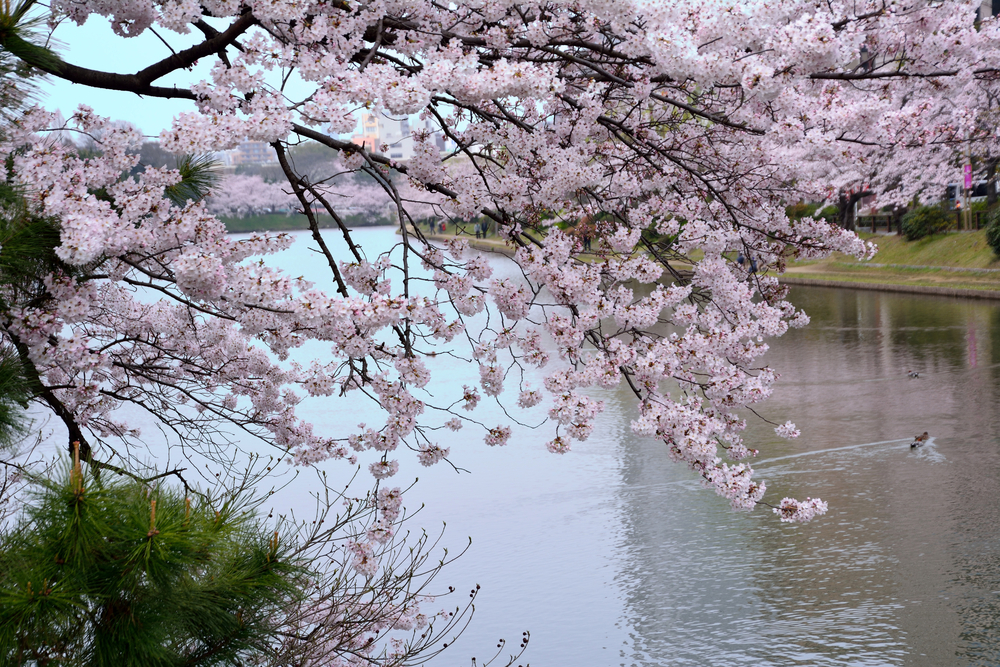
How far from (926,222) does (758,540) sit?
79.1 ft

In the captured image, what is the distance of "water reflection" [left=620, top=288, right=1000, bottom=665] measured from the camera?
8.70 metres

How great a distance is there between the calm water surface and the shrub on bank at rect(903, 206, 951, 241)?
15.1 metres

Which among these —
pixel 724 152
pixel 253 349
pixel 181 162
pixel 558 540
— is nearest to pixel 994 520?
pixel 558 540

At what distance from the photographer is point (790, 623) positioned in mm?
9023

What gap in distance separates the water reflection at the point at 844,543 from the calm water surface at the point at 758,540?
0.08ft

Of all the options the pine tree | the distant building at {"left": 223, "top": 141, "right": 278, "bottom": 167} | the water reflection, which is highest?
the distant building at {"left": 223, "top": 141, "right": 278, "bottom": 167}

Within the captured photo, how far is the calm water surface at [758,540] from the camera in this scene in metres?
8.86

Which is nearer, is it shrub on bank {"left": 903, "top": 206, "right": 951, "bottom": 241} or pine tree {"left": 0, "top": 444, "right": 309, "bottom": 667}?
pine tree {"left": 0, "top": 444, "right": 309, "bottom": 667}

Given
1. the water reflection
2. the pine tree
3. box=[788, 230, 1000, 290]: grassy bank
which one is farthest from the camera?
box=[788, 230, 1000, 290]: grassy bank

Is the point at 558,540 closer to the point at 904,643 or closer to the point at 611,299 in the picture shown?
the point at 904,643

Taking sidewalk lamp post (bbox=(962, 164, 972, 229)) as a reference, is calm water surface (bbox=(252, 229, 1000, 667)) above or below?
below

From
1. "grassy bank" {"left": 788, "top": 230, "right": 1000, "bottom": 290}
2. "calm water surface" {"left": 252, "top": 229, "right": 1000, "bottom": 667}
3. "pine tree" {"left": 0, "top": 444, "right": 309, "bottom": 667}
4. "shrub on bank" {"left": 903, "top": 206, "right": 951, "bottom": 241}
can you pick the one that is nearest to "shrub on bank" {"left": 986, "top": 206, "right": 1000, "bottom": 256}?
"grassy bank" {"left": 788, "top": 230, "right": 1000, "bottom": 290}

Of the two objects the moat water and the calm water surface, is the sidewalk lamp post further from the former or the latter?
the calm water surface

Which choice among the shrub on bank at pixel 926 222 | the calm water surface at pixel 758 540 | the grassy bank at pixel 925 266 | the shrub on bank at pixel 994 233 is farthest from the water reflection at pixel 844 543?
the shrub on bank at pixel 926 222
